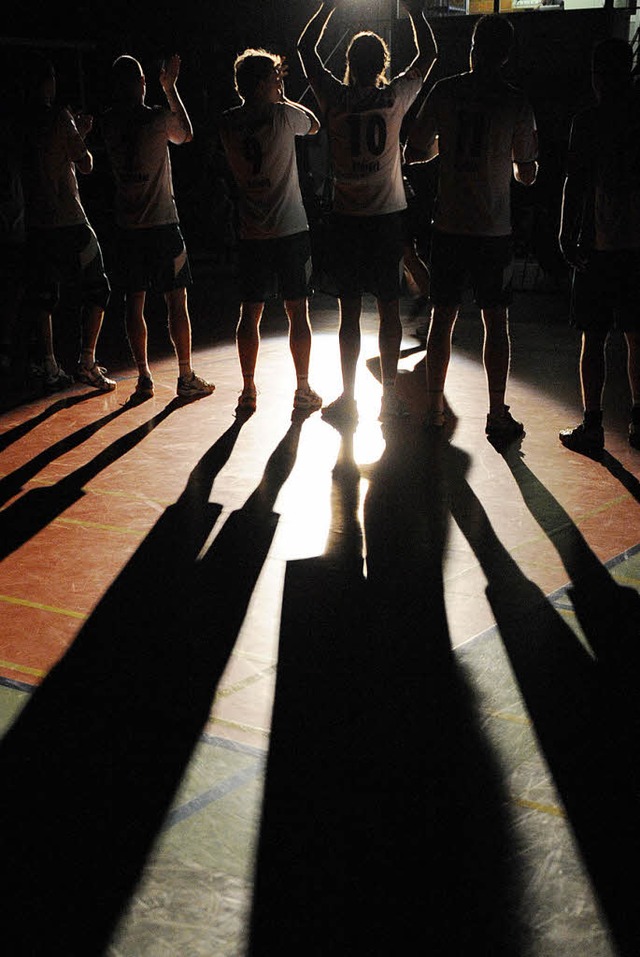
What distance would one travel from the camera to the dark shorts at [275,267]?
557 centimetres

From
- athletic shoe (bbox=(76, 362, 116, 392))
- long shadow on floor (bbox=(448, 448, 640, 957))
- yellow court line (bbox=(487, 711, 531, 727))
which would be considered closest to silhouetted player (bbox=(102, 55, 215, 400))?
athletic shoe (bbox=(76, 362, 116, 392))

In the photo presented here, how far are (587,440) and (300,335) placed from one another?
1.72 metres

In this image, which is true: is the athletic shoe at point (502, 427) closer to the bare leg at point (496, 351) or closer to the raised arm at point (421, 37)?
the bare leg at point (496, 351)

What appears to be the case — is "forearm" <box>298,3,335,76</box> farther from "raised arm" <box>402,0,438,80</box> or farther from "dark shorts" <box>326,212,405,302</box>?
"dark shorts" <box>326,212,405,302</box>

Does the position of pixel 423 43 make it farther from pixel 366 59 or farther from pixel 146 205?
pixel 146 205

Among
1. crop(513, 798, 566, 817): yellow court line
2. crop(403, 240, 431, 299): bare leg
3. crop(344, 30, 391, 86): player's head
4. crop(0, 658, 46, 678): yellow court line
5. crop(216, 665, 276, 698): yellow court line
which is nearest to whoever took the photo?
crop(513, 798, 566, 817): yellow court line

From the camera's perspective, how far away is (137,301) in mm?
6141

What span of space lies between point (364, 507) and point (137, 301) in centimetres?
246

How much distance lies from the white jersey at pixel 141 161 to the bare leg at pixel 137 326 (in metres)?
0.44

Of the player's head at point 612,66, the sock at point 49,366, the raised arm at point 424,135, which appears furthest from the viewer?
the sock at point 49,366

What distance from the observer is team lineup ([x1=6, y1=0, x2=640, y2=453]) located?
4762mm

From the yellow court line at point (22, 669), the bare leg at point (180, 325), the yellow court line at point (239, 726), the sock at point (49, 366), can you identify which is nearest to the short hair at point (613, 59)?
the bare leg at point (180, 325)

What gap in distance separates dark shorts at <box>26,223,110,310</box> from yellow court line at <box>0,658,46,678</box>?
11.9 ft

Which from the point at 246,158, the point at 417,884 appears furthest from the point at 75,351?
the point at 417,884
